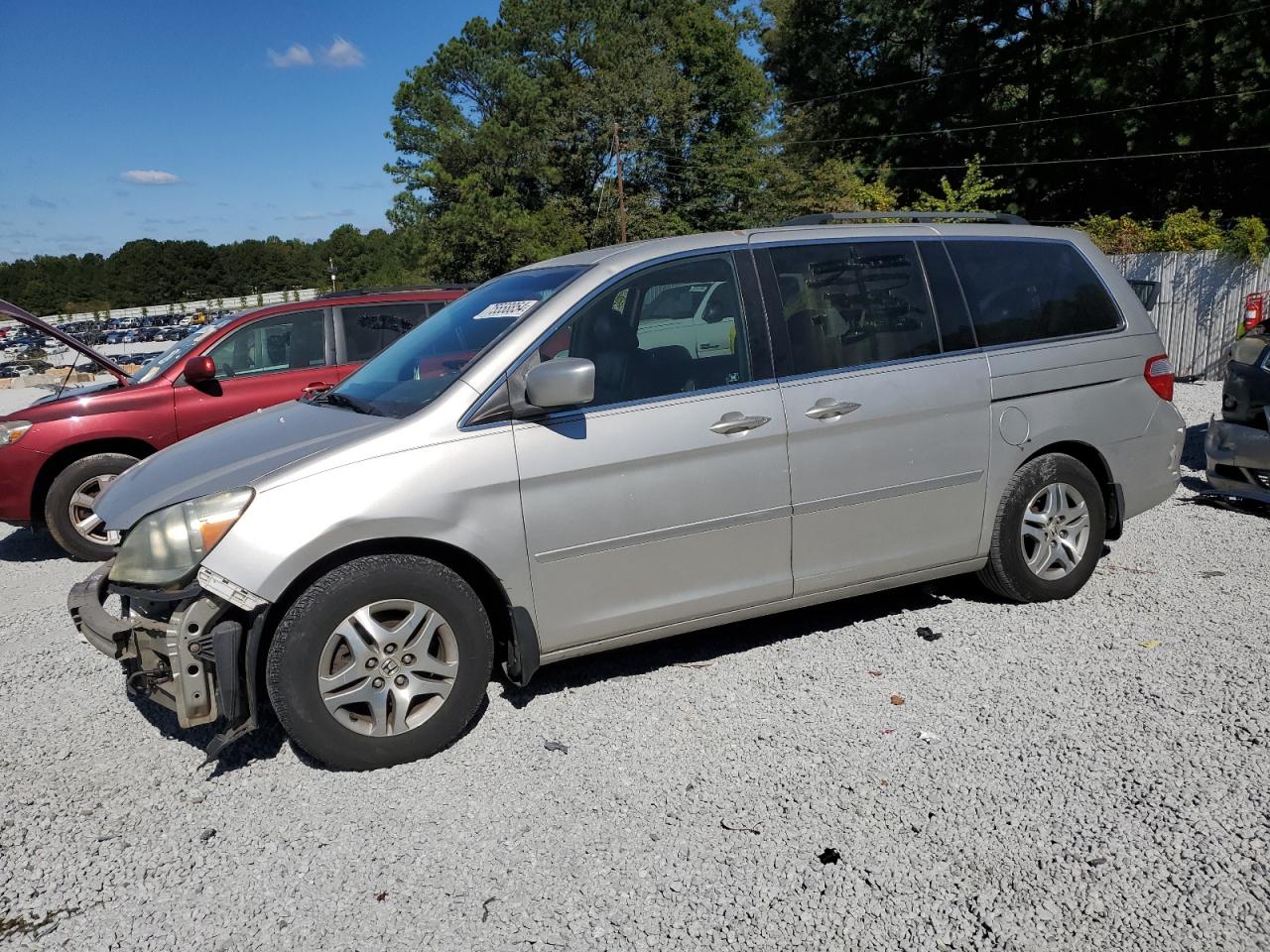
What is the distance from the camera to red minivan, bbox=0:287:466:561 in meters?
7.01

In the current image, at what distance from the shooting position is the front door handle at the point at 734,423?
3961 millimetres

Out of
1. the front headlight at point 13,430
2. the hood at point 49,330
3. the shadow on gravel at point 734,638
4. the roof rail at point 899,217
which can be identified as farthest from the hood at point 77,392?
the roof rail at point 899,217

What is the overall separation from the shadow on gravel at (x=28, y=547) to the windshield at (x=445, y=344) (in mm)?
4497

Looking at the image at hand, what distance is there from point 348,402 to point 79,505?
4.04 m

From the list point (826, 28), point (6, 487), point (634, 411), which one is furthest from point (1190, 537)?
point (826, 28)

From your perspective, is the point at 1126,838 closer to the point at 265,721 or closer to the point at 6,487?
the point at 265,721

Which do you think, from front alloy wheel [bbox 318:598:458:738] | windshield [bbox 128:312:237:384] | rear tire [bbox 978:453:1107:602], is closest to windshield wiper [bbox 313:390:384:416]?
front alloy wheel [bbox 318:598:458:738]

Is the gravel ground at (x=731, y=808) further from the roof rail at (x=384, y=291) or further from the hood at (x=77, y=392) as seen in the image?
the roof rail at (x=384, y=291)

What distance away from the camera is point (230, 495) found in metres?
3.39

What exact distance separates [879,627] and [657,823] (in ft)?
6.62

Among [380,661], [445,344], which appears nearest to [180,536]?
[380,661]

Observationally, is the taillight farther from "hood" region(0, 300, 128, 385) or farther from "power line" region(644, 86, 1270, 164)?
"power line" region(644, 86, 1270, 164)

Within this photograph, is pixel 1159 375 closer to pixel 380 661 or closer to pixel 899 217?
pixel 899 217

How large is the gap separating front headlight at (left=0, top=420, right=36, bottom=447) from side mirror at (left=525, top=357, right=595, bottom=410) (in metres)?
5.24
